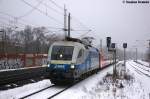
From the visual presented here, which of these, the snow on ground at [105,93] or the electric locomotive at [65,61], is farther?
the electric locomotive at [65,61]

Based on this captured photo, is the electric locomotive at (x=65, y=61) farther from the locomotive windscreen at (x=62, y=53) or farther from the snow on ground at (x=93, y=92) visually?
the snow on ground at (x=93, y=92)

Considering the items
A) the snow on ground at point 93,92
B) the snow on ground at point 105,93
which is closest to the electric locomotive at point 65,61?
the snow on ground at point 93,92

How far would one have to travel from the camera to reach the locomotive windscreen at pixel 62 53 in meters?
18.4

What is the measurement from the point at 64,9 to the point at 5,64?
10.7m

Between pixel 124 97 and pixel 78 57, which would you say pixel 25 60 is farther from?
pixel 124 97

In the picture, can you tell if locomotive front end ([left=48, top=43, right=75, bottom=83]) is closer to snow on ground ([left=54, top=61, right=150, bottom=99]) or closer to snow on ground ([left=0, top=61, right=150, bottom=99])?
snow on ground ([left=0, top=61, right=150, bottom=99])

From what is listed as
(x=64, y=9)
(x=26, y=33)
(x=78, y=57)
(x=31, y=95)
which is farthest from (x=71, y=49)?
(x=26, y=33)

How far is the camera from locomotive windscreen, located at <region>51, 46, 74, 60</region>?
1838 cm

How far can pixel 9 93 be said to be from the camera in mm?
14391

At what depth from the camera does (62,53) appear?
18.5m

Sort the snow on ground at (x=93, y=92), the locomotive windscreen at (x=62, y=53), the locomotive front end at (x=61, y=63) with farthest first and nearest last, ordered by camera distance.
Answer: the locomotive windscreen at (x=62, y=53)
the locomotive front end at (x=61, y=63)
the snow on ground at (x=93, y=92)

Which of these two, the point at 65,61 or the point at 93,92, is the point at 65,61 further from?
the point at 93,92

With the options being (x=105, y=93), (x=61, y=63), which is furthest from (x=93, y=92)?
(x=61, y=63)

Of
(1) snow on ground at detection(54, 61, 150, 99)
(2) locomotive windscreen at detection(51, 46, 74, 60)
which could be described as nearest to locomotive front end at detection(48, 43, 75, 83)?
(2) locomotive windscreen at detection(51, 46, 74, 60)
